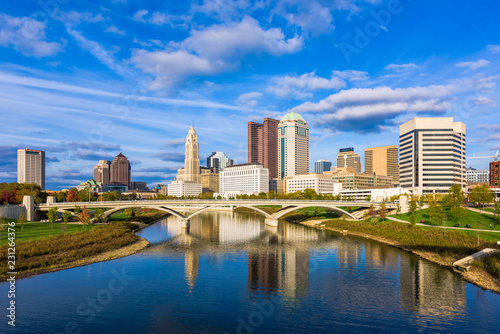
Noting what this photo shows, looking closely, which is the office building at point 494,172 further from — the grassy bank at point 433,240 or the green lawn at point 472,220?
the grassy bank at point 433,240

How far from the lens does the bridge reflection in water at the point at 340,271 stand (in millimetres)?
33469

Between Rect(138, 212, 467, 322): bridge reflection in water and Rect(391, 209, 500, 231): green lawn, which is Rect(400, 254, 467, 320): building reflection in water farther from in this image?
Rect(391, 209, 500, 231): green lawn

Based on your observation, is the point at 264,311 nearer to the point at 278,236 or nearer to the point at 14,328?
the point at 14,328

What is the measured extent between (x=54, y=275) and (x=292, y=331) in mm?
31722

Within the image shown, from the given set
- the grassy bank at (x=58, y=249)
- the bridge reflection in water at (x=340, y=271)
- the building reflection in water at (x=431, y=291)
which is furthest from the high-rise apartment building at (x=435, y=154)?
the grassy bank at (x=58, y=249)

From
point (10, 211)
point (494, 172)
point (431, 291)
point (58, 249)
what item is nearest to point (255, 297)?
point (431, 291)

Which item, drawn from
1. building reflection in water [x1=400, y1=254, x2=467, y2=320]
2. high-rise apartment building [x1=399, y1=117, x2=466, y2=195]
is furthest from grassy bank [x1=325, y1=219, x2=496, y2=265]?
high-rise apartment building [x1=399, y1=117, x2=466, y2=195]

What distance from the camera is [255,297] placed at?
115 ft

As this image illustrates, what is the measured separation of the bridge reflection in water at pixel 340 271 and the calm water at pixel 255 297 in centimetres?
14

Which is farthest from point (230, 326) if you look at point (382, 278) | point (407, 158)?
point (407, 158)

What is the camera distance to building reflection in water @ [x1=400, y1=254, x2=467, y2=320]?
31.1 metres

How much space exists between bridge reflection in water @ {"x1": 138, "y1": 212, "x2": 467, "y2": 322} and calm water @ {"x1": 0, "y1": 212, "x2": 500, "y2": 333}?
14cm

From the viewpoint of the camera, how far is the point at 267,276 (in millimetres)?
43438

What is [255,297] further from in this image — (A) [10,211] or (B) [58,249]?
(A) [10,211]
